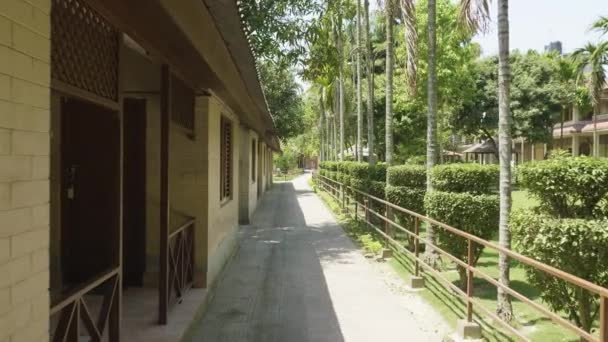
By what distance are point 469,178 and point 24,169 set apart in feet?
22.3

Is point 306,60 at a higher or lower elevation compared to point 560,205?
higher

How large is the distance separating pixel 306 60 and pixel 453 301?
315 inches

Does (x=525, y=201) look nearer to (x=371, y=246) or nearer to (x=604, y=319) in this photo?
(x=371, y=246)

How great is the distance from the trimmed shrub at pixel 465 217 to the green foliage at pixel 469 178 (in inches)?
8.5

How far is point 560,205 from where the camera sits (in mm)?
5484

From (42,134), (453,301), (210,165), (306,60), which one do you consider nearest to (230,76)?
(210,165)

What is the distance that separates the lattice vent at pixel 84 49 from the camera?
2639 millimetres

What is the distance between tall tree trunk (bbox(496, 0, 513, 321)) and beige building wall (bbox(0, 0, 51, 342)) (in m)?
5.48

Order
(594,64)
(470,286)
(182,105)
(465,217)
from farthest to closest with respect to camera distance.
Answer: (594,64) < (465,217) < (182,105) < (470,286)

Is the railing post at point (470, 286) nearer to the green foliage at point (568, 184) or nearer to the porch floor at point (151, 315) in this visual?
the green foliage at point (568, 184)

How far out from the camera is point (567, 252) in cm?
504

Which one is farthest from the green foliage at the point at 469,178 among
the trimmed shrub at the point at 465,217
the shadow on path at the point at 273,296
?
the shadow on path at the point at 273,296

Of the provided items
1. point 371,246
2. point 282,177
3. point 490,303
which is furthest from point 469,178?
point 282,177

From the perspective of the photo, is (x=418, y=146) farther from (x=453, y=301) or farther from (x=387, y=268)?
(x=453, y=301)
